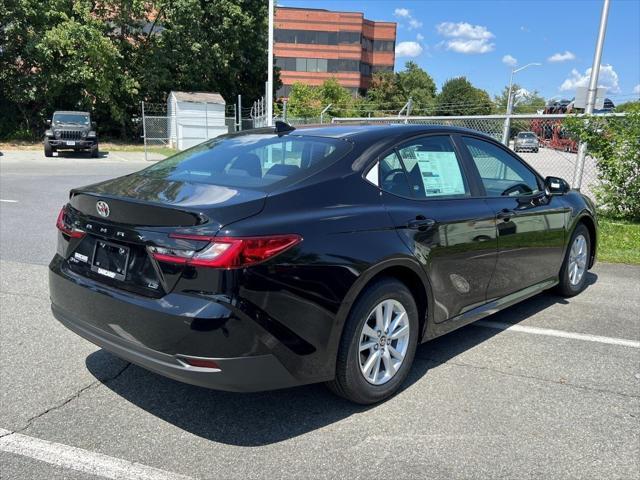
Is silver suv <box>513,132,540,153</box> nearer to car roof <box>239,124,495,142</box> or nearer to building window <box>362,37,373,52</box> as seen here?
car roof <box>239,124,495,142</box>

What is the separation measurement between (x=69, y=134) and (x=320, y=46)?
5444 centimetres

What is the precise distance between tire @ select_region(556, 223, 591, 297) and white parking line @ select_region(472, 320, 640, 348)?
2.95 feet

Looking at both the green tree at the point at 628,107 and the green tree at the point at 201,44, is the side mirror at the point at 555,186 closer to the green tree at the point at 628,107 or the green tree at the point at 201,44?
the green tree at the point at 628,107

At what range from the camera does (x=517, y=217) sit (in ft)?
14.5

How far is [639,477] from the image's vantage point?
9.05 ft

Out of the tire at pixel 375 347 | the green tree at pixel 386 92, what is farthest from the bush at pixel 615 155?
the green tree at pixel 386 92

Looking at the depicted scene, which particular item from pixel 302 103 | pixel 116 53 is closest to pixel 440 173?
pixel 116 53

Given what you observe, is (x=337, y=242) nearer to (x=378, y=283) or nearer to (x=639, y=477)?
(x=378, y=283)

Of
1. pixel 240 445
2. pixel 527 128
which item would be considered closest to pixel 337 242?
pixel 240 445

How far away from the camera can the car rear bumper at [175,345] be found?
2666mm

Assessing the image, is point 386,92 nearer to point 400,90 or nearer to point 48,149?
point 400,90

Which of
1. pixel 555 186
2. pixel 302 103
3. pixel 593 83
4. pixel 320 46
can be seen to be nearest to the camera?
pixel 555 186

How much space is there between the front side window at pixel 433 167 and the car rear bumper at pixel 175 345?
160 centimetres

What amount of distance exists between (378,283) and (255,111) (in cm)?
3033
